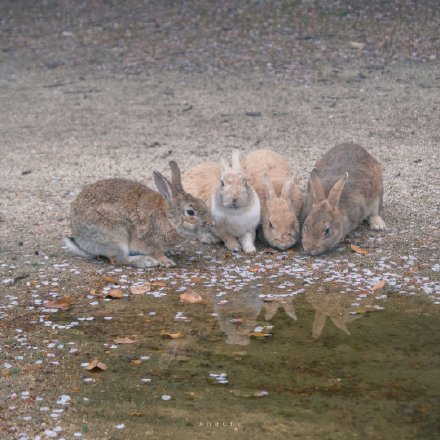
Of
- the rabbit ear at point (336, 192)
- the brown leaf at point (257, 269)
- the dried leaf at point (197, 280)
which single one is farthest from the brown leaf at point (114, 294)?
the rabbit ear at point (336, 192)

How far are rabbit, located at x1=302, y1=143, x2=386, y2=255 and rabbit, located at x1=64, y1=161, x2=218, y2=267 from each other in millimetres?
859

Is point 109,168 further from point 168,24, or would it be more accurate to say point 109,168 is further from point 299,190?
point 168,24

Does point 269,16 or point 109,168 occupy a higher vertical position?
point 269,16

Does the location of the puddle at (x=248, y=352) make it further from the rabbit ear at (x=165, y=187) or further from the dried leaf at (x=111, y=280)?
the rabbit ear at (x=165, y=187)

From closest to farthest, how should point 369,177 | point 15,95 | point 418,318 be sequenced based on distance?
1. point 418,318
2. point 369,177
3. point 15,95

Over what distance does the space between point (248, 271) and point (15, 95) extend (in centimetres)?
655

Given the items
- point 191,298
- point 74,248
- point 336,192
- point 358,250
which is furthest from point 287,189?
point 74,248

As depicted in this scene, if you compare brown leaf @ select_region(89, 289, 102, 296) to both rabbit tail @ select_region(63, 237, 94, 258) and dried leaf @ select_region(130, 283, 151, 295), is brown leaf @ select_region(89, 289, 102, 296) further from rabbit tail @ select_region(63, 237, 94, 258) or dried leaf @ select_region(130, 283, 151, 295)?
rabbit tail @ select_region(63, 237, 94, 258)

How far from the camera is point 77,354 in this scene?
18.6 feet

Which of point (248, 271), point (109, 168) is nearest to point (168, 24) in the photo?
point (109, 168)

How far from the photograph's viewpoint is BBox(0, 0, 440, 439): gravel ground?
7.37 m

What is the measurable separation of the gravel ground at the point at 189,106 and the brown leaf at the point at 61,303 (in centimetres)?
10

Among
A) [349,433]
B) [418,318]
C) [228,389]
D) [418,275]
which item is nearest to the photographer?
[349,433]

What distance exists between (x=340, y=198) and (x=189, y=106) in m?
4.42
